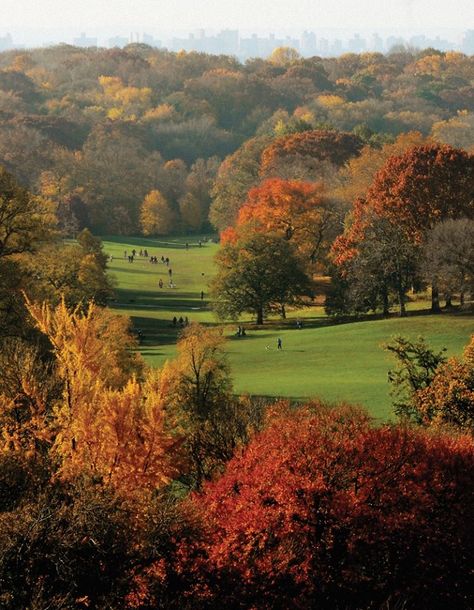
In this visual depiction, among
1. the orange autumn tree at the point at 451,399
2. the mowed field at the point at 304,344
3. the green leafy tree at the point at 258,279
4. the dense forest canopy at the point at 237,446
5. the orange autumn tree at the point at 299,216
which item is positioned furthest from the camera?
the orange autumn tree at the point at 299,216

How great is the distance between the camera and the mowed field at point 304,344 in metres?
42.9

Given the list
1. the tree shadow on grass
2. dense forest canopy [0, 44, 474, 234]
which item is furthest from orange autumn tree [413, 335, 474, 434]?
the tree shadow on grass

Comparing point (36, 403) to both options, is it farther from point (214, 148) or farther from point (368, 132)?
point (214, 148)

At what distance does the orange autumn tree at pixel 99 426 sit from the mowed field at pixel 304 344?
1193cm

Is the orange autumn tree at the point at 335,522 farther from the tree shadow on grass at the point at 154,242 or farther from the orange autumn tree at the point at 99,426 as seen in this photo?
the tree shadow on grass at the point at 154,242

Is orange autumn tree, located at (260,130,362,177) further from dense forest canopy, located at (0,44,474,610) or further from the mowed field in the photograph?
dense forest canopy, located at (0,44,474,610)

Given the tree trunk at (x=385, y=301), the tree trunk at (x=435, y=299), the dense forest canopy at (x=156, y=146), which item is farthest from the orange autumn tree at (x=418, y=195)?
the dense forest canopy at (x=156, y=146)

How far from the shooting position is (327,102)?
19300cm

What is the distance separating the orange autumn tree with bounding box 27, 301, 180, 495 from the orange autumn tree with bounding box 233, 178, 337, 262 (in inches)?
2044

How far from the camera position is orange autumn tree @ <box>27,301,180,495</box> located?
23562mm

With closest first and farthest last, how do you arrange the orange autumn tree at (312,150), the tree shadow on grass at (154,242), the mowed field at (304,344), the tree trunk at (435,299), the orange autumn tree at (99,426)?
the orange autumn tree at (99,426) → the mowed field at (304,344) → the tree trunk at (435,299) → the orange autumn tree at (312,150) → the tree shadow on grass at (154,242)

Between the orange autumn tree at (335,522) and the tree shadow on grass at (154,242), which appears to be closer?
the orange autumn tree at (335,522)

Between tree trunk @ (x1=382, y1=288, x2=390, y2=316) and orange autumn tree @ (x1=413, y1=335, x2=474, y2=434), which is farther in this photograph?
tree trunk @ (x1=382, y1=288, x2=390, y2=316)

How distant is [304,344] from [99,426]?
31.0 m
